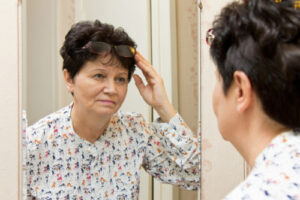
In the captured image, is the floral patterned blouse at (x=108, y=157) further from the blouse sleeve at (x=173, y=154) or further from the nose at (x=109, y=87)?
the nose at (x=109, y=87)

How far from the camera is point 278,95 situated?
56 centimetres

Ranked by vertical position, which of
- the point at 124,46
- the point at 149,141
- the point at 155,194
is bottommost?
the point at 155,194

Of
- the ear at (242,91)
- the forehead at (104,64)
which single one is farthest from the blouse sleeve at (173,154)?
the ear at (242,91)

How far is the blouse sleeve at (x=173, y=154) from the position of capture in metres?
1.09

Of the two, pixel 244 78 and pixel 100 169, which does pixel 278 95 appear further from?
pixel 100 169

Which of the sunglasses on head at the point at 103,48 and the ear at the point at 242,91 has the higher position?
the sunglasses on head at the point at 103,48

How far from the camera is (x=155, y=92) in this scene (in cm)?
107

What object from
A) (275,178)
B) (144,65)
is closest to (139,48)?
(144,65)

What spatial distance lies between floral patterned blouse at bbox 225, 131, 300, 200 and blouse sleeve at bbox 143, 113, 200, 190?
21.7 inches

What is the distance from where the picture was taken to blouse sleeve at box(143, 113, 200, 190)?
1.09 meters

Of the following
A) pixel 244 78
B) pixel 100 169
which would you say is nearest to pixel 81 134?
pixel 100 169

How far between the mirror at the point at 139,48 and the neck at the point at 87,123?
0.05 m

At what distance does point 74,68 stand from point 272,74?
60 cm

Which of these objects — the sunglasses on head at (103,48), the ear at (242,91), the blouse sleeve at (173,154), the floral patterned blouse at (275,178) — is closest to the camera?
the floral patterned blouse at (275,178)
